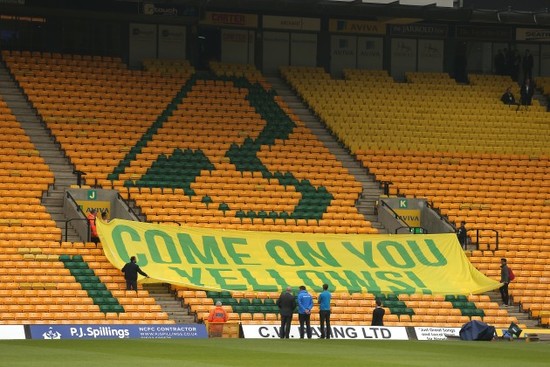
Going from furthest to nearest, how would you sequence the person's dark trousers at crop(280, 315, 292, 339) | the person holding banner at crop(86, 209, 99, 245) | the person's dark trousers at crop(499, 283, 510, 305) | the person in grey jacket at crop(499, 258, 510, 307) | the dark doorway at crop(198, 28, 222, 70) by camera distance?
the dark doorway at crop(198, 28, 222, 70)
the person's dark trousers at crop(499, 283, 510, 305)
the person in grey jacket at crop(499, 258, 510, 307)
the person holding banner at crop(86, 209, 99, 245)
the person's dark trousers at crop(280, 315, 292, 339)

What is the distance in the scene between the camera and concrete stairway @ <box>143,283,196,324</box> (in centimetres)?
4000

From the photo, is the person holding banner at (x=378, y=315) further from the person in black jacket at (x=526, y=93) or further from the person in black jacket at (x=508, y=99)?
the person in black jacket at (x=526, y=93)

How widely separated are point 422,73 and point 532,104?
491 cm

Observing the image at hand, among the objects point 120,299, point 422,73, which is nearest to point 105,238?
point 120,299

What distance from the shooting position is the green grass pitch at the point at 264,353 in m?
26.2

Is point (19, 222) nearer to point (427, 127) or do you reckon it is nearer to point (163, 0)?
point (163, 0)

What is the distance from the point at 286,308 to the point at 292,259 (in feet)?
19.9

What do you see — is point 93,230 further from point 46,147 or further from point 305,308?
point 305,308

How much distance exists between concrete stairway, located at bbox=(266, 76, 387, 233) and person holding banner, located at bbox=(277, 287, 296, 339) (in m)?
10.0

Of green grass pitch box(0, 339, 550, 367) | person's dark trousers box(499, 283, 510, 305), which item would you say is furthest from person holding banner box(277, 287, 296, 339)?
person's dark trousers box(499, 283, 510, 305)

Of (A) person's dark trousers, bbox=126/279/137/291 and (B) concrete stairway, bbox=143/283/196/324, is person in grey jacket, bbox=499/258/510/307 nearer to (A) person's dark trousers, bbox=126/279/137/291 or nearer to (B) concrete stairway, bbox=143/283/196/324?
A: (B) concrete stairway, bbox=143/283/196/324

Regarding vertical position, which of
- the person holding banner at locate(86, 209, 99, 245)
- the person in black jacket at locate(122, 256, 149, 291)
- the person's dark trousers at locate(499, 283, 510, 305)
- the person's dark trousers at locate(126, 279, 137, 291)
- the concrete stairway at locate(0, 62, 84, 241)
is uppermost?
the concrete stairway at locate(0, 62, 84, 241)

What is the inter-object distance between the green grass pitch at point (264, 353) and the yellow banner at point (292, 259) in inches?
249

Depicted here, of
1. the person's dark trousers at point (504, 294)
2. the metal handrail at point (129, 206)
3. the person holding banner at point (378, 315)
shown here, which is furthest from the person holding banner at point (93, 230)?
the person's dark trousers at point (504, 294)
